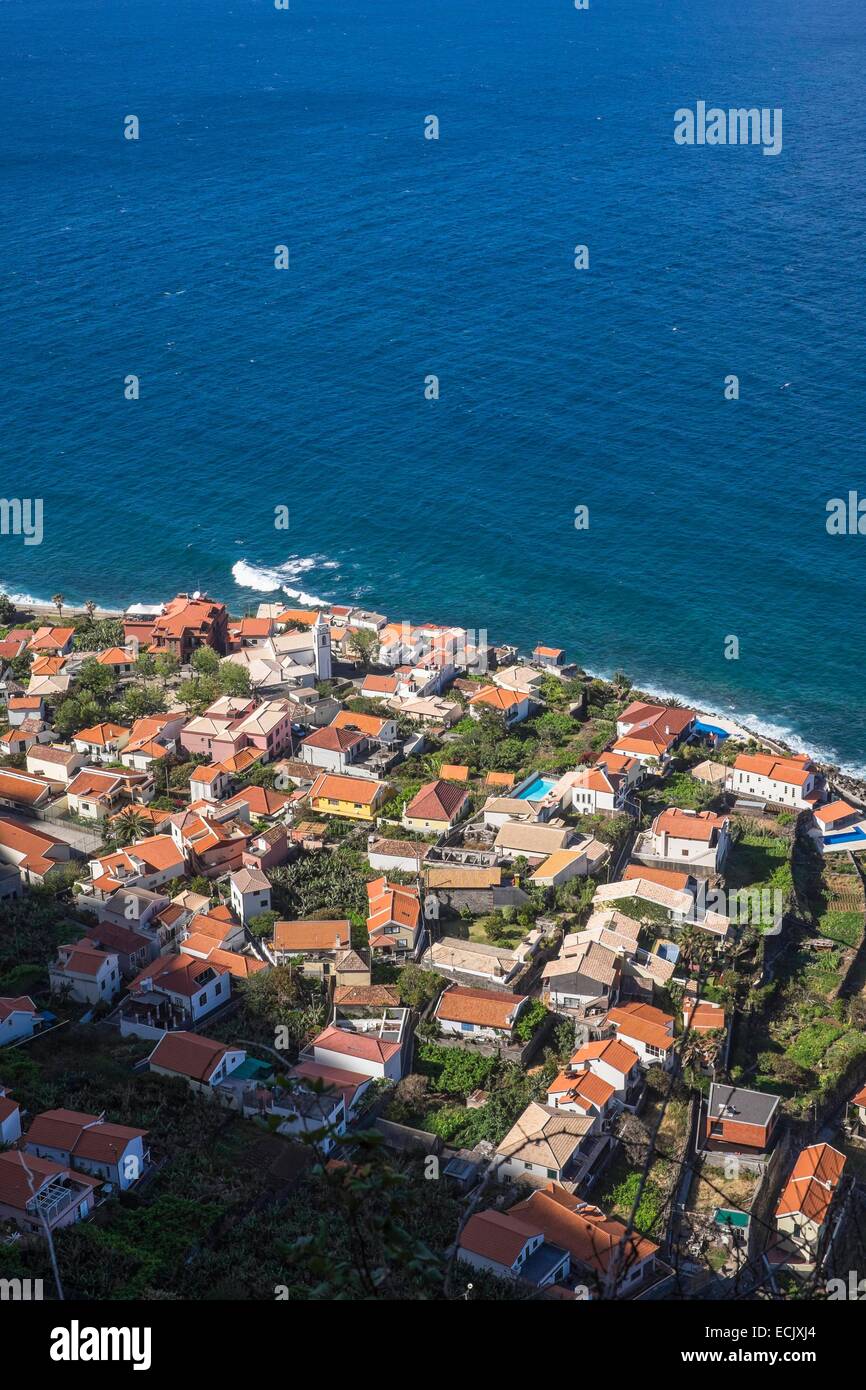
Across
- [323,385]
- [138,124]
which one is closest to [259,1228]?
[323,385]

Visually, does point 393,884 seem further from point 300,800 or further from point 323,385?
point 323,385

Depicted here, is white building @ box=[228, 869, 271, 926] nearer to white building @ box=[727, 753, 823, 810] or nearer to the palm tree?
the palm tree

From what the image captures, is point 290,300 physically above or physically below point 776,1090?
above

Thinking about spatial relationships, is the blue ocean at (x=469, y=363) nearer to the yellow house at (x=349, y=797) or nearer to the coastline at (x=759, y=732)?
the coastline at (x=759, y=732)

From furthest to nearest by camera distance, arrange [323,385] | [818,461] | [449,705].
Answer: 1. [323,385]
2. [818,461]
3. [449,705]

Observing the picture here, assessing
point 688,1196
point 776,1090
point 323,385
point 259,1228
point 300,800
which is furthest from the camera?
point 323,385
